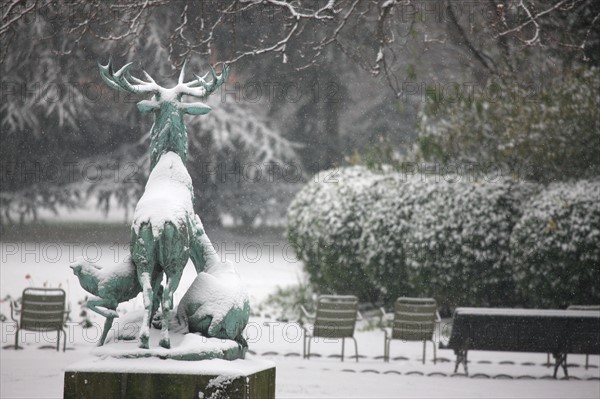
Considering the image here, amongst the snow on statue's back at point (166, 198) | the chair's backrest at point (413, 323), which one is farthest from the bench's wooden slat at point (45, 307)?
the snow on statue's back at point (166, 198)

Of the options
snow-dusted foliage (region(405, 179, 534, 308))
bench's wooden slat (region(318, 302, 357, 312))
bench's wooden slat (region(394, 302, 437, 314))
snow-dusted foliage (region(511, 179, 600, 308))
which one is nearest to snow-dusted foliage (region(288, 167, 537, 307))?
snow-dusted foliage (region(405, 179, 534, 308))

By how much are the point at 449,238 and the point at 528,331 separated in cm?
373

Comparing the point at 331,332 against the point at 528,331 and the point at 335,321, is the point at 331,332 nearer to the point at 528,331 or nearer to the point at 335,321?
the point at 335,321

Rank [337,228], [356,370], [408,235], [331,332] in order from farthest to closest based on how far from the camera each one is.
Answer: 1. [337,228]
2. [408,235]
3. [331,332]
4. [356,370]

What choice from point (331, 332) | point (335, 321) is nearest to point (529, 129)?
point (335, 321)

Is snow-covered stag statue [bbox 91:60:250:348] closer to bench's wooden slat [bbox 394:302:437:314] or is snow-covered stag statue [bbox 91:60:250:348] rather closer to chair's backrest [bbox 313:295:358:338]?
chair's backrest [bbox 313:295:358:338]

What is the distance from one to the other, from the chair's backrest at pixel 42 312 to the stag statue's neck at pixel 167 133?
24.5 feet

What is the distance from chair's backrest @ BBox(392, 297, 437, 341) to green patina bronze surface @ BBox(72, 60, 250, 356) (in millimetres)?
6813

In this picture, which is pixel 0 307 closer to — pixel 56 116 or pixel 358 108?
pixel 56 116

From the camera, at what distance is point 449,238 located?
1502 centimetres

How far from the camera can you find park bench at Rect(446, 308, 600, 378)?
1136 centimetres

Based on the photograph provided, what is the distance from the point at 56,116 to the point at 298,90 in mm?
7606

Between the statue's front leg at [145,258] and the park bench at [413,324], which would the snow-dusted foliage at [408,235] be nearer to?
the park bench at [413,324]

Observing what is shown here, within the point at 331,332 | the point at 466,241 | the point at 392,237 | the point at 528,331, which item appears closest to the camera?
the point at 528,331
